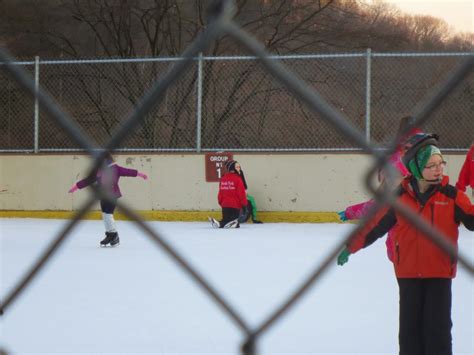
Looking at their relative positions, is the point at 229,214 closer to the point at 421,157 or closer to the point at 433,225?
the point at 433,225

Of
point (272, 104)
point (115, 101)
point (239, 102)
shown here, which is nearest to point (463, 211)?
point (272, 104)

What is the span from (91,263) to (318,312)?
274 cm

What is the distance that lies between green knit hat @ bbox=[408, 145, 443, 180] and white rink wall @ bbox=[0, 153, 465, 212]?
829cm

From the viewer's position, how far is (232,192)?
11133mm

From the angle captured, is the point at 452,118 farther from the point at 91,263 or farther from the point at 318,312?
the point at 318,312

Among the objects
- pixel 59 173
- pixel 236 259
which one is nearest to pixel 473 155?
pixel 236 259

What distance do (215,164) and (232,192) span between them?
832 mm

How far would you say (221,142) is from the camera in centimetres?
1225

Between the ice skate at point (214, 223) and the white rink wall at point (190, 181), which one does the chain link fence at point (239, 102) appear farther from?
the ice skate at point (214, 223)

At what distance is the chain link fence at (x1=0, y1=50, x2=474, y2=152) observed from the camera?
11516 millimetres

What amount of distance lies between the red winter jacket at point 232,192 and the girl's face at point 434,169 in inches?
312

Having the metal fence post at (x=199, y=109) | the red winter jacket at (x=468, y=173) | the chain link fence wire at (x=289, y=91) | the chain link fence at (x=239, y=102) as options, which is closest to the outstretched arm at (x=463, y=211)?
the chain link fence wire at (x=289, y=91)

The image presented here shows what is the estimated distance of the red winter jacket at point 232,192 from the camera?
36.3 ft

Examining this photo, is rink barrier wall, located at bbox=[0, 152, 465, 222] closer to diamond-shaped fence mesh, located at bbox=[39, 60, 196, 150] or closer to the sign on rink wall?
the sign on rink wall
